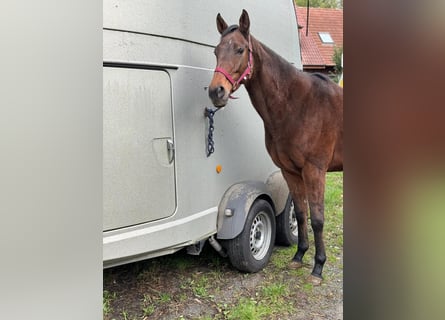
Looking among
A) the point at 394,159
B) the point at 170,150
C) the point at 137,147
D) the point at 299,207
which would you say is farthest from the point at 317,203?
the point at 394,159

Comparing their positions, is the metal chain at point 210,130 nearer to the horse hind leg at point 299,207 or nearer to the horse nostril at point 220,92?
the horse nostril at point 220,92

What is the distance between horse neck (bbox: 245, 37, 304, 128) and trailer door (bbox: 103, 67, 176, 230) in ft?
3.37

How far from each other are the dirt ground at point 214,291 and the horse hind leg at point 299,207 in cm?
11

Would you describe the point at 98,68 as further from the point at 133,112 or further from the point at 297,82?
the point at 297,82

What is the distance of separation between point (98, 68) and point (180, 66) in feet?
6.20

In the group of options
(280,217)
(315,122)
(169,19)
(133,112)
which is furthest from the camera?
(280,217)

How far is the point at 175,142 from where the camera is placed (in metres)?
2.62

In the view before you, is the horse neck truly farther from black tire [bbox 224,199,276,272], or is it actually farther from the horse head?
black tire [bbox 224,199,276,272]

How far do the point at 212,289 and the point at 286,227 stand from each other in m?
1.26

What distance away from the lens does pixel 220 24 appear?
302 centimetres

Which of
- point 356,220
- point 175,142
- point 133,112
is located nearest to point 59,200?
point 356,220

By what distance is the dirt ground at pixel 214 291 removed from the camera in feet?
9.82

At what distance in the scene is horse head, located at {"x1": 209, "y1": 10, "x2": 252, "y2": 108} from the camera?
9.14 feet

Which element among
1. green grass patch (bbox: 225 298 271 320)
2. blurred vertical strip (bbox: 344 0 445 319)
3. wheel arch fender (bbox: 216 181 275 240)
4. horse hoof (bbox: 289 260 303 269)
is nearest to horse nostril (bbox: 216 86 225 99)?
wheel arch fender (bbox: 216 181 275 240)
